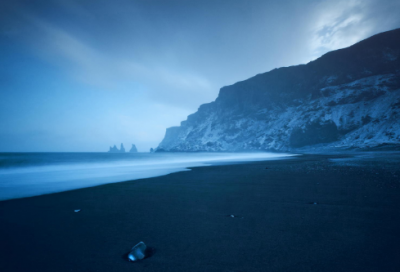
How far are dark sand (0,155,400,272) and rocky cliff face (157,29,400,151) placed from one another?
2341 inches

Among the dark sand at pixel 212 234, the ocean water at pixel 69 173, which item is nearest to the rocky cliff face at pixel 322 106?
the ocean water at pixel 69 173

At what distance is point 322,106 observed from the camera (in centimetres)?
7456

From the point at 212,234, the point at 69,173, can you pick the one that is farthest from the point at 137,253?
the point at 69,173

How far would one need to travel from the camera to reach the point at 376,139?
48719mm

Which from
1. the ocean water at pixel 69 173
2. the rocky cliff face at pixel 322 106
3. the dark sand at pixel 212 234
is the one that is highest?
the rocky cliff face at pixel 322 106

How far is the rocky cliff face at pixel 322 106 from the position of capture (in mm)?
57875

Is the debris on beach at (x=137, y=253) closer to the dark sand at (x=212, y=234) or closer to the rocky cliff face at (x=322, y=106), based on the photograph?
the dark sand at (x=212, y=234)

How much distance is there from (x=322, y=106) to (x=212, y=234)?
3552 inches

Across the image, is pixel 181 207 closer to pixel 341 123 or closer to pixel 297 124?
pixel 341 123

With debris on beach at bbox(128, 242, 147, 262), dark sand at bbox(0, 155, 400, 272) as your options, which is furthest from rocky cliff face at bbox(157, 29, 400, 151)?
debris on beach at bbox(128, 242, 147, 262)

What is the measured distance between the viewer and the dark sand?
2.05m

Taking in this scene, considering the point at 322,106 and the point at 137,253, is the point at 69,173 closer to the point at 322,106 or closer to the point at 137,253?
the point at 137,253

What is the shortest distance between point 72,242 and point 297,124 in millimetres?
89250

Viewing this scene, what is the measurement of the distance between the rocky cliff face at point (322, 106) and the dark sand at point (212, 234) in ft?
195
